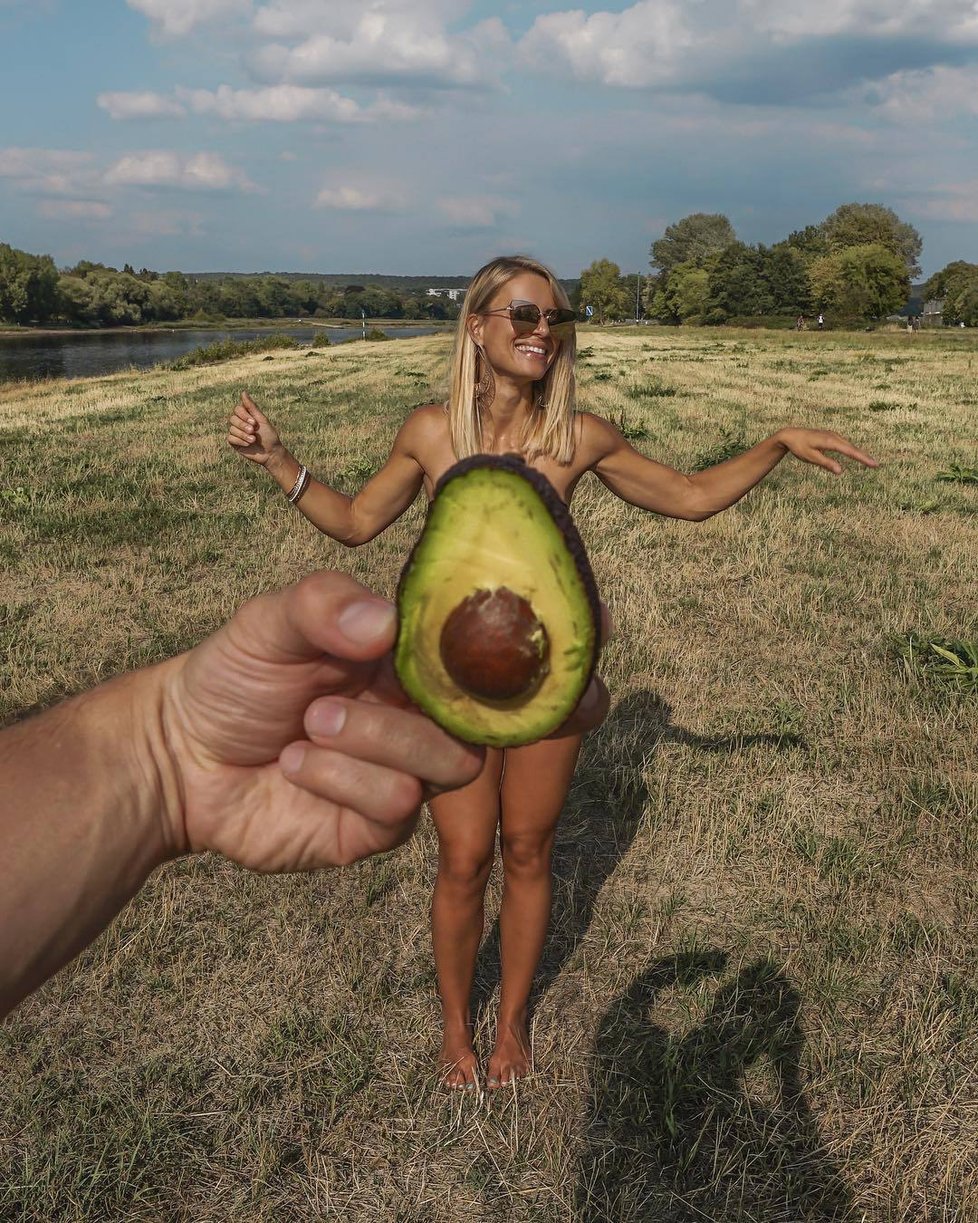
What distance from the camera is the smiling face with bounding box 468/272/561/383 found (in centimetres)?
343

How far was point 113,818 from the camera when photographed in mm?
1860

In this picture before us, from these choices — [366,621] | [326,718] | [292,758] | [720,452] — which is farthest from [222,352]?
[366,621]

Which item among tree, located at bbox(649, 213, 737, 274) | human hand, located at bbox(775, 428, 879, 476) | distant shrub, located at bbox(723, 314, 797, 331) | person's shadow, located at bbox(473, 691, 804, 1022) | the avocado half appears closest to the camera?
the avocado half

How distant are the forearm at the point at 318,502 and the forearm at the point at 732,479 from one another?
1515 millimetres

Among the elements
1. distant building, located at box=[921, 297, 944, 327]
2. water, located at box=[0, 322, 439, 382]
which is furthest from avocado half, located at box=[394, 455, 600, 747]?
distant building, located at box=[921, 297, 944, 327]

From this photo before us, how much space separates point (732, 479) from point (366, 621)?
8.60 ft

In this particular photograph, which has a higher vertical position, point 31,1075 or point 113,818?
point 113,818

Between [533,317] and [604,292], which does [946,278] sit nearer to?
[604,292]

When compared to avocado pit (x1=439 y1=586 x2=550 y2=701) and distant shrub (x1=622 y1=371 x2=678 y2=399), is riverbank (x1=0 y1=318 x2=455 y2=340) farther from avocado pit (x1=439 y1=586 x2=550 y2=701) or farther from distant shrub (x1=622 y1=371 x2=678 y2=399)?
avocado pit (x1=439 y1=586 x2=550 y2=701)

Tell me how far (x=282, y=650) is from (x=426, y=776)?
401mm

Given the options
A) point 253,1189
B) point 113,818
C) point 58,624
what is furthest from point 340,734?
point 58,624

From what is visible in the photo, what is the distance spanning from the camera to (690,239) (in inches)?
5935

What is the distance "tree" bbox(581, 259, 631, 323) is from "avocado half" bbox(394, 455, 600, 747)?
150164mm

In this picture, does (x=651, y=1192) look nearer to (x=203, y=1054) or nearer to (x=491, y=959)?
(x=491, y=959)
